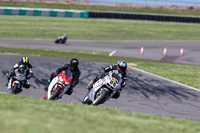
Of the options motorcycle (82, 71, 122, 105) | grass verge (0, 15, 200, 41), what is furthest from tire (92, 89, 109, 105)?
grass verge (0, 15, 200, 41)

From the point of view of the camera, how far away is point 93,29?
139 feet

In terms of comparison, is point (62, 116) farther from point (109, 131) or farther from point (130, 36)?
point (130, 36)

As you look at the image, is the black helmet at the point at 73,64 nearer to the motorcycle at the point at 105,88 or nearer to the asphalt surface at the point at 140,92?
the motorcycle at the point at 105,88

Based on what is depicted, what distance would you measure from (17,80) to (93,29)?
100 feet

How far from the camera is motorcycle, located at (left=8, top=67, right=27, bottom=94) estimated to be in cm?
1215

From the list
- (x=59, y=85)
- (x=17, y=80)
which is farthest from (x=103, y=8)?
(x=59, y=85)

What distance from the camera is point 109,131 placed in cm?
576

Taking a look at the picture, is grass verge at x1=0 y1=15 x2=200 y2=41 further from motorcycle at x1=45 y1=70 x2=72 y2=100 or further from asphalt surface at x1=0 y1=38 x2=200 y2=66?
motorcycle at x1=45 y1=70 x2=72 y2=100

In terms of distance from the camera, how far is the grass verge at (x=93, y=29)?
3800cm

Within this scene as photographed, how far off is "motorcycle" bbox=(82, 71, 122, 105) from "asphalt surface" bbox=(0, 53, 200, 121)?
4.69 feet

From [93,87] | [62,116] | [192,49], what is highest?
Answer: [62,116]

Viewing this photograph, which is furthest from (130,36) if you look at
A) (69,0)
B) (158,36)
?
(69,0)

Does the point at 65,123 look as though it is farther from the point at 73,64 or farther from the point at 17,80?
the point at 17,80

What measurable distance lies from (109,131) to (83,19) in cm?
4248
